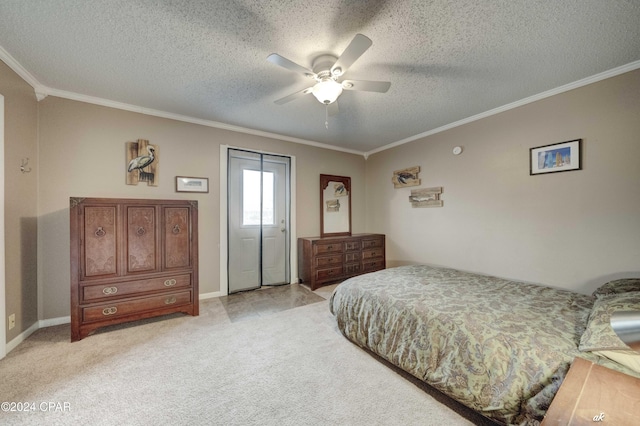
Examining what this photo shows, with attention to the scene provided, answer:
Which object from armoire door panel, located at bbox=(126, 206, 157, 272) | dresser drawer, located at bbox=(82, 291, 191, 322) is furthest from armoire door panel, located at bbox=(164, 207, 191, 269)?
dresser drawer, located at bbox=(82, 291, 191, 322)

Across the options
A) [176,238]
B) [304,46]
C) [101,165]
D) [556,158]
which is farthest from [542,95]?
[101,165]

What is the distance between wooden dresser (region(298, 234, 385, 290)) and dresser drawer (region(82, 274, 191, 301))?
1783mm

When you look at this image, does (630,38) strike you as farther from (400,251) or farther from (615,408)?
(400,251)

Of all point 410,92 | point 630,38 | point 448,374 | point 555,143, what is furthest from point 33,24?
point 555,143

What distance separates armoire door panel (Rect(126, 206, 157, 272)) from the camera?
98.0 inches

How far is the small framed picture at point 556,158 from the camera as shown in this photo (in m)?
2.50

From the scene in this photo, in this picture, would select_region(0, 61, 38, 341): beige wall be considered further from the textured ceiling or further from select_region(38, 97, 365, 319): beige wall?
the textured ceiling

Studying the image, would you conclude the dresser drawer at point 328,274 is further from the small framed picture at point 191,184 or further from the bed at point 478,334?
the small framed picture at point 191,184

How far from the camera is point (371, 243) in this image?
4.49 m

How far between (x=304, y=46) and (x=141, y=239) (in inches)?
97.9

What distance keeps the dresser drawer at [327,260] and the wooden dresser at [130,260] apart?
1800mm

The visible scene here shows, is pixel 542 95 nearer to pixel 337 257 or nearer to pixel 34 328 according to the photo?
pixel 337 257

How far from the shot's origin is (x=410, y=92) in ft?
8.64

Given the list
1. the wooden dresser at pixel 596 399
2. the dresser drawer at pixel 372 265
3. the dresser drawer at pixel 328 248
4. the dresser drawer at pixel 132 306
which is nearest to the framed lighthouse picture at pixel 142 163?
the dresser drawer at pixel 132 306
